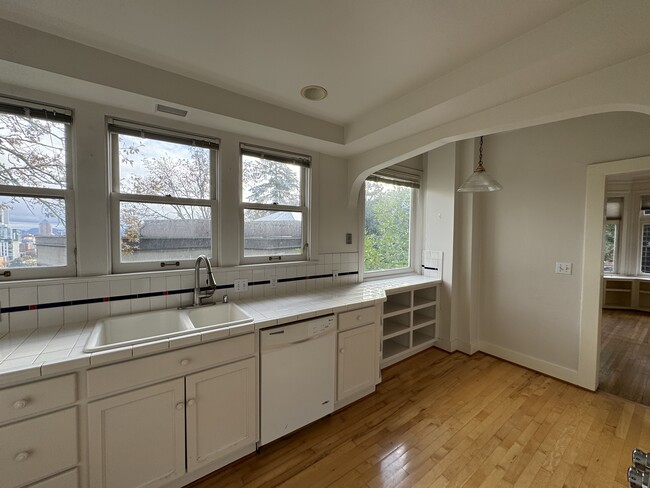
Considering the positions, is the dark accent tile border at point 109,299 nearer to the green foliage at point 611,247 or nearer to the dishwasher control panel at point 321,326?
the dishwasher control panel at point 321,326

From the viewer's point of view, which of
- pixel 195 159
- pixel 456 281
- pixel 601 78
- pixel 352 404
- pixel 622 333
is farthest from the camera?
pixel 622 333

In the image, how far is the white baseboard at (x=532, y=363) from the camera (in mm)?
2537

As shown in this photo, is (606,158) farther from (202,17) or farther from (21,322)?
(21,322)

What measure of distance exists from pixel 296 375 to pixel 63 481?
3.87 feet

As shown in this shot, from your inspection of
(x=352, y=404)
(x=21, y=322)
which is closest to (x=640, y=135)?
(x=352, y=404)

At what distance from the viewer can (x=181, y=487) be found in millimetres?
1498

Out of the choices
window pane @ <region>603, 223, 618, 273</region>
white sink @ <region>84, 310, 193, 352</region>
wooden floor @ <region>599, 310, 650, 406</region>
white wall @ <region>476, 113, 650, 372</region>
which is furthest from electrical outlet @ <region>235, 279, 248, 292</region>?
window pane @ <region>603, 223, 618, 273</region>

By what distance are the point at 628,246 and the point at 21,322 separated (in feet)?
26.6

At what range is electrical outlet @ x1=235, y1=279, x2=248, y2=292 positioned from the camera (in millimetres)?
2189

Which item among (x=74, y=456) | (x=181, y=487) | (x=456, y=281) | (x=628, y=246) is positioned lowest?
(x=181, y=487)

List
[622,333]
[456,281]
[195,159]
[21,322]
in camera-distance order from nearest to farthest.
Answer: [21,322] → [195,159] → [456,281] → [622,333]

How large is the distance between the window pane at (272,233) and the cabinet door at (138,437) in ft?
3.99

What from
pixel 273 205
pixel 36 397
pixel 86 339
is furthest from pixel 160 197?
pixel 36 397

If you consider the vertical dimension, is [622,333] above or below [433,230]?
below
